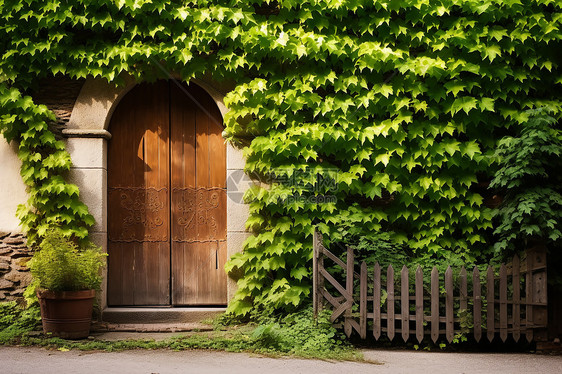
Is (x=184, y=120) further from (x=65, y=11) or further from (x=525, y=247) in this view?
(x=525, y=247)

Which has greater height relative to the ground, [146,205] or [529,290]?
[146,205]

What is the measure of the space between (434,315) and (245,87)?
352cm

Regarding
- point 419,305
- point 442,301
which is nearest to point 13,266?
point 419,305

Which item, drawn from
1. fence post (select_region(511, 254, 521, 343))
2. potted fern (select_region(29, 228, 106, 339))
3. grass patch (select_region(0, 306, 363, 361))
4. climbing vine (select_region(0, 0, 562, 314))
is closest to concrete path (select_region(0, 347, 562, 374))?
grass patch (select_region(0, 306, 363, 361))

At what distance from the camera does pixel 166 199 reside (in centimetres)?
705

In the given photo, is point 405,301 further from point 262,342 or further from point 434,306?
point 262,342

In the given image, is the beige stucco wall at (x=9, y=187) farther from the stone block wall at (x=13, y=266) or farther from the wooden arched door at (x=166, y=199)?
A: the wooden arched door at (x=166, y=199)

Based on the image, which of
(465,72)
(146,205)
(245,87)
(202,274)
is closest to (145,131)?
(146,205)

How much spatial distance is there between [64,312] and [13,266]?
1340mm

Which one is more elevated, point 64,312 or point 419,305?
point 419,305

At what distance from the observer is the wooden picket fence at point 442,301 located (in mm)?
5539

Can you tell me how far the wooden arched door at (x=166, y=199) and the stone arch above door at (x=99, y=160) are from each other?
27 cm

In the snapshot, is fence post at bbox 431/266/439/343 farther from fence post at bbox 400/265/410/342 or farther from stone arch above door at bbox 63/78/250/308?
stone arch above door at bbox 63/78/250/308

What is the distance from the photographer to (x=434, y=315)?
5.54m
